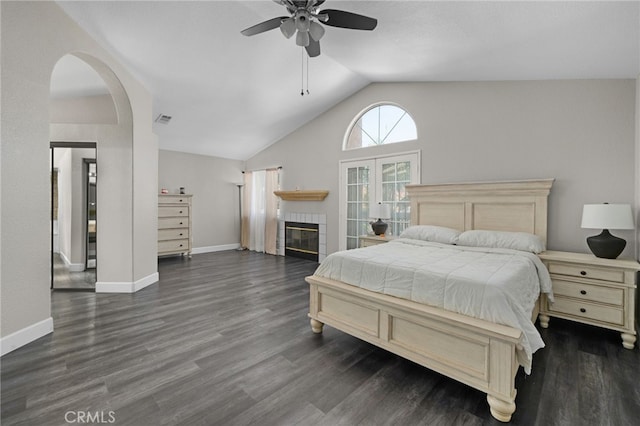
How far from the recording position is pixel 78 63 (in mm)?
3328

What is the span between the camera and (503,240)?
10.0 feet

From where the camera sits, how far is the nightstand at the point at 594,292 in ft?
7.91

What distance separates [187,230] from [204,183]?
1.38 m

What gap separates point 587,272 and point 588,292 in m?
0.19

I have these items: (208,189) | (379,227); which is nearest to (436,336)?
(379,227)

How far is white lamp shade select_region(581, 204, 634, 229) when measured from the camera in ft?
8.18

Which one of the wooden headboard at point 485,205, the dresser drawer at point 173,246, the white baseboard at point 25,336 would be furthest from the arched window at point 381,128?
the white baseboard at point 25,336

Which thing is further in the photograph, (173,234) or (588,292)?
(173,234)

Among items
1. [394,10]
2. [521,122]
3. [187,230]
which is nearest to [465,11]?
[394,10]

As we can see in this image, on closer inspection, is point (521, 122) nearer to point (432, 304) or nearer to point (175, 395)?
point (432, 304)

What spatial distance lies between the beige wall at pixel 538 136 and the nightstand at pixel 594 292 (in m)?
0.61

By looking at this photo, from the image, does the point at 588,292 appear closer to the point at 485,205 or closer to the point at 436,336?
the point at 485,205

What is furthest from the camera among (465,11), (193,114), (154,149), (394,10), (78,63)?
(193,114)

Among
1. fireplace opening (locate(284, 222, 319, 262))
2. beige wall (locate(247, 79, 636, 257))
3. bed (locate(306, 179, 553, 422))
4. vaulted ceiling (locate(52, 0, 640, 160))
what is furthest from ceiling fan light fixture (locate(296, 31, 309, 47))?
fireplace opening (locate(284, 222, 319, 262))
